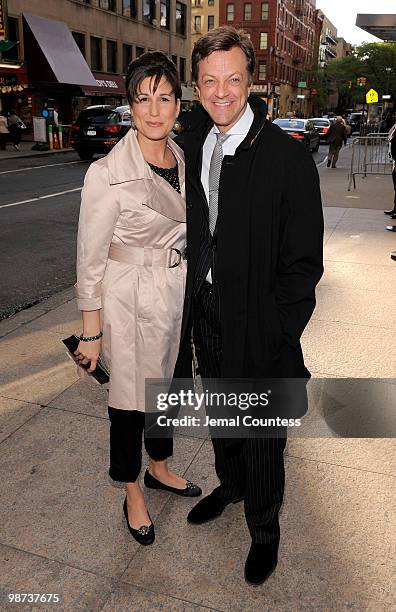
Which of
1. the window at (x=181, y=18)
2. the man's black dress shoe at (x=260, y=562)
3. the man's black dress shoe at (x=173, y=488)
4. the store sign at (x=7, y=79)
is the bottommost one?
the man's black dress shoe at (x=173, y=488)

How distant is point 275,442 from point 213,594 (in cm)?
66

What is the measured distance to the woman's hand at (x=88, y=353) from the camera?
2395 millimetres

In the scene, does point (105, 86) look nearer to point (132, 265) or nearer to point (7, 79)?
point (7, 79)

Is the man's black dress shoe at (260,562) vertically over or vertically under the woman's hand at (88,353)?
under

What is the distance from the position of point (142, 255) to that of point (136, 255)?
2 centimetres

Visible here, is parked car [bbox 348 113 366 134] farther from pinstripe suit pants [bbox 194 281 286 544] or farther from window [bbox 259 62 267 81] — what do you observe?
pinstripe suit pants [bbox 194 281 286 544]

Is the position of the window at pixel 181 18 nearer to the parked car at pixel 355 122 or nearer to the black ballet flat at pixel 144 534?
the parked car at pixel 355 122

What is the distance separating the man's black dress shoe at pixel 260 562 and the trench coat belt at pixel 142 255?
1.27 metres

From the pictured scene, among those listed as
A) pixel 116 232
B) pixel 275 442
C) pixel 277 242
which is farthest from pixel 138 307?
pixel 275 442

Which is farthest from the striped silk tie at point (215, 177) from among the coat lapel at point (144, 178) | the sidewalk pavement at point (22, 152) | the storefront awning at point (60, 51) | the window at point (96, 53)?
the window at point (96, 53)

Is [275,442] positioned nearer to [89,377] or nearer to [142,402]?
[142,402]

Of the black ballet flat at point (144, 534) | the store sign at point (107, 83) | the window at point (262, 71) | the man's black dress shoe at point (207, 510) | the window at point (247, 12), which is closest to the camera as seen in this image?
the black ballet flat at point (144, 534)

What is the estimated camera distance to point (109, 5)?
117 ft

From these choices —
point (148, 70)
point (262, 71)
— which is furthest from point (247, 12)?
point (148, 70)
